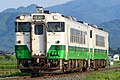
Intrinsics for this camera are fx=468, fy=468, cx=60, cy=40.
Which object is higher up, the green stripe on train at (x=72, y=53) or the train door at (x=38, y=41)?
the train door at (x=38, y=41)

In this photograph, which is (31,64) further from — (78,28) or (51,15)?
(78,28)

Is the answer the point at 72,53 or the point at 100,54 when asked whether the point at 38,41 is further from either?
the point at 100,54

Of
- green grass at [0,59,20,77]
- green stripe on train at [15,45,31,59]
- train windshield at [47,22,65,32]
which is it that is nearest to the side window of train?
train windshield at [47,22,65,32]

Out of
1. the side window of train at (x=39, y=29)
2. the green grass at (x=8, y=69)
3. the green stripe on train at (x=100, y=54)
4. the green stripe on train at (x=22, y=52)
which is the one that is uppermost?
the side window of train at (x=39, y=29)

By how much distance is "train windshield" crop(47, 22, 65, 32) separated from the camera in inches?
1164

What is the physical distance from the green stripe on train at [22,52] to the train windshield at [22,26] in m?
1.09

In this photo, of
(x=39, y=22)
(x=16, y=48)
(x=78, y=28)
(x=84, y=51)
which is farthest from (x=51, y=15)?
(x=84, y=51)

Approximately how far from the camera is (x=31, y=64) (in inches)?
1159

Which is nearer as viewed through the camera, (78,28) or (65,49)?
(65,49)

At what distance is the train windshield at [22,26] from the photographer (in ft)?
97.7

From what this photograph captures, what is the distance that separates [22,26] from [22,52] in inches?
67.2

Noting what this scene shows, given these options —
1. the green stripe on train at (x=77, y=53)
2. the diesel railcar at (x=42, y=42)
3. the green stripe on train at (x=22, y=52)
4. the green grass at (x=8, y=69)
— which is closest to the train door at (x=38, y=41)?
the diesel railcar at (x=42, y=42)

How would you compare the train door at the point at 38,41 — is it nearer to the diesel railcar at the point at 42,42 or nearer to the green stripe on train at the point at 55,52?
the diesel railcar at the point at 42,42

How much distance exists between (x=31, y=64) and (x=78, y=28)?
6892 mm
